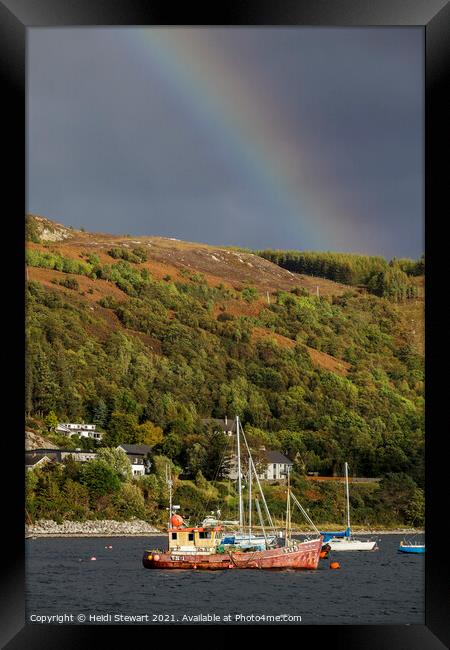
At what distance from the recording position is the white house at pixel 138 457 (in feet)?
94.3

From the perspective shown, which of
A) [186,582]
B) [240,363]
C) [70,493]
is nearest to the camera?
[186,582]

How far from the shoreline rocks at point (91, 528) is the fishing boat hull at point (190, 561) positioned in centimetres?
773

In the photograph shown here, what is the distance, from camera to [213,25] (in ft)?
14.4

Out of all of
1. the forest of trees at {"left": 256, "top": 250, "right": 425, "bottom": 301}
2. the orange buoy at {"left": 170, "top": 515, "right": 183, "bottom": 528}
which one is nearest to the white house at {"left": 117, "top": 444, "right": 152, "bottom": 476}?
the orange buoy at {"left": 170, "top": 515, "right": 183, "bottom": 528}

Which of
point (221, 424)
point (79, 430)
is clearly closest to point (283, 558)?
point (79, 430)

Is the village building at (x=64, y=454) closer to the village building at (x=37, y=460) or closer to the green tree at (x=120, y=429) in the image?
the village building at (x=37, y=460)

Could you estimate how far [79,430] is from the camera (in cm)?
3075

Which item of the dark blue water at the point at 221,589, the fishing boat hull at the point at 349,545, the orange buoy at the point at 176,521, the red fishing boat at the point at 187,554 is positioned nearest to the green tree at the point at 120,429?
the fishing boat hull at the point at 349,545

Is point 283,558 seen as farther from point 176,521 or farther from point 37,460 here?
point 37,460

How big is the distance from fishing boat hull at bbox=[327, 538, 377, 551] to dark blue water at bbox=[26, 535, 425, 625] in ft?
6.69

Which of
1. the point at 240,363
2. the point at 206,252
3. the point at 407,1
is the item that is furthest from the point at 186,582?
the point at 206,252

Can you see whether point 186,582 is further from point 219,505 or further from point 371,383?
point 371,383
